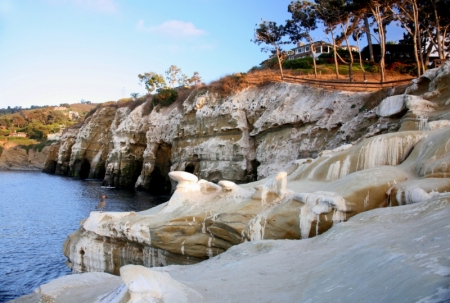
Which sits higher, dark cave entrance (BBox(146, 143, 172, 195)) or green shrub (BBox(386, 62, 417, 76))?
green shrub (BBox(386, 62, 417, 76))

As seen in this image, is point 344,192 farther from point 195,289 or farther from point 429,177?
point 195,289

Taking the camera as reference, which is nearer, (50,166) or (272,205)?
(272,205)

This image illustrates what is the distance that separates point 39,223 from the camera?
27297 millimetres

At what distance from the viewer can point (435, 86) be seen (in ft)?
63.6

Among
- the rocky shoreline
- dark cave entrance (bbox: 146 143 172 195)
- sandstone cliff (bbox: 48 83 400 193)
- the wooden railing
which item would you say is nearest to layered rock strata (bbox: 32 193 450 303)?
the rocky shoreline

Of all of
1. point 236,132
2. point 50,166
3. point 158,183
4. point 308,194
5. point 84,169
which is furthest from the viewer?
point 50,166

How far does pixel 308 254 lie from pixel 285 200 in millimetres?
4561

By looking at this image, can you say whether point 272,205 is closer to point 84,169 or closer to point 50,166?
point 84,169

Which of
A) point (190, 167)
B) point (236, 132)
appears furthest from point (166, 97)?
point (236, 132)

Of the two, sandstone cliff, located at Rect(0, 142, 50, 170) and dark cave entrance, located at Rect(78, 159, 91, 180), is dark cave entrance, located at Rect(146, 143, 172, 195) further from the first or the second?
sandstone cliff, located at Rect(0, 142, 50, 170)

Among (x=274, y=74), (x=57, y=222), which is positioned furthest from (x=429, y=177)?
(x=274, y=74)

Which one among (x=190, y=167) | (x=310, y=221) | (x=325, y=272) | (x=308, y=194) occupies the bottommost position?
(x=190, y=167)

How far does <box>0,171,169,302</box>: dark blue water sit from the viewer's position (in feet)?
57.4

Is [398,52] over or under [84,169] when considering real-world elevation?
over
